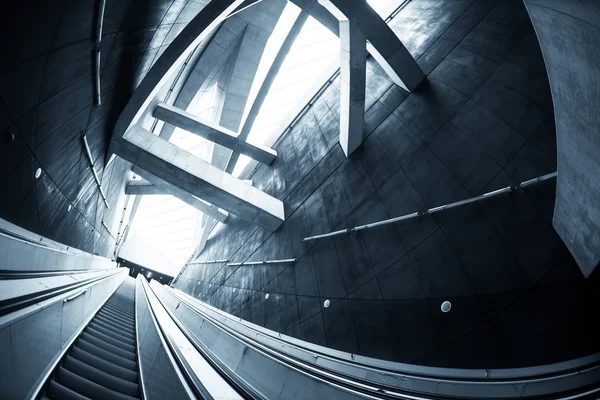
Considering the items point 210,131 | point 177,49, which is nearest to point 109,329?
point 177,49

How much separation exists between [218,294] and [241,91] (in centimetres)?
1213

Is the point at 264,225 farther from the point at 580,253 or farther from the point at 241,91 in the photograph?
the point at 580,253

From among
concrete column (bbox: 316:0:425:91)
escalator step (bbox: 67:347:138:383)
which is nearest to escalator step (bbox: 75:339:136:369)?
escalator step (bbox: 67:347:138:383)

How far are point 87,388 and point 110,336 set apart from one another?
3.22 meters

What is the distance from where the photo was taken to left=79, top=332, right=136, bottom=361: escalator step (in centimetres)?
516

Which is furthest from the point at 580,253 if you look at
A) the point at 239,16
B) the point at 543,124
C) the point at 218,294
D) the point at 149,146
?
the point at 239,16

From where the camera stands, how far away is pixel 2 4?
3.82 m

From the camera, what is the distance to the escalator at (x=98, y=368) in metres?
3.34

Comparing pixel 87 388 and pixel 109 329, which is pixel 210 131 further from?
pixel 87 388

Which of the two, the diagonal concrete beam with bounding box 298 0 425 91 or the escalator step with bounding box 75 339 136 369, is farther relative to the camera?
the diagonal concrete beam with bounding box 298 0 425 91

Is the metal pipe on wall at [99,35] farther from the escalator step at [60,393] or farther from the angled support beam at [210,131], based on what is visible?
the angled support beam at [210,131]

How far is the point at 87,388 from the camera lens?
11.1 ft

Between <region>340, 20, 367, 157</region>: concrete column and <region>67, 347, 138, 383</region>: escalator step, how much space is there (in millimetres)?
8976

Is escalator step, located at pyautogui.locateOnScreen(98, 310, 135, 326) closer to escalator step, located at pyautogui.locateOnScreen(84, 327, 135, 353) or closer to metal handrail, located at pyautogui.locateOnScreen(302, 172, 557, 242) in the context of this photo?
escalator step, located at pyautogui.locateOnScreen(84, 327, 135, 353)
